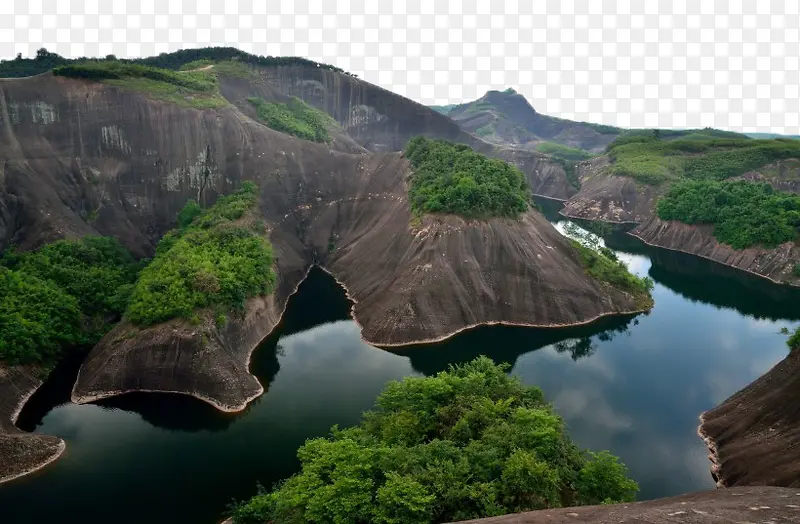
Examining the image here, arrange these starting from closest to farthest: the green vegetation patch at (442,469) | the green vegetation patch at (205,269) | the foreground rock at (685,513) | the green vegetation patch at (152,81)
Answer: the foreground rock at (685,513) → the green vegetation patch at (442,469) → the green vegetation patch at (205,269) → the green vegetation patch at (152,81)

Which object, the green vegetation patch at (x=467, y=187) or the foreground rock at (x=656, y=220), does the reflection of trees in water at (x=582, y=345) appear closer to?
the green vegetation patch at (x=467, y=187)

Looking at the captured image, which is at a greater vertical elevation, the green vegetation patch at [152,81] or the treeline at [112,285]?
the green vegetation patch at [152,81]

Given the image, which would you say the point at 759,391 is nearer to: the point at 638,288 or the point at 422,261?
the point at 638,288

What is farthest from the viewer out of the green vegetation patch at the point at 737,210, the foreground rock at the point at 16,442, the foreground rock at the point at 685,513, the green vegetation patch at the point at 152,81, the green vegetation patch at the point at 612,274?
the green vegetation patch at the point at 737,210

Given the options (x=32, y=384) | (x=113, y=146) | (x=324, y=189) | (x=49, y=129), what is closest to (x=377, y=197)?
(x=324, y=189)

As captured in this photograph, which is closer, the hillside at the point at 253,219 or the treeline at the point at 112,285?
the hillside at the point at 253,219

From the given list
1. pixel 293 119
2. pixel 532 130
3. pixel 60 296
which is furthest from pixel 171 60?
pixel 532 130

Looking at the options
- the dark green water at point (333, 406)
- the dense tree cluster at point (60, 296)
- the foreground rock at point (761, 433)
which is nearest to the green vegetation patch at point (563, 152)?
the dark green water at point (333, 406)
